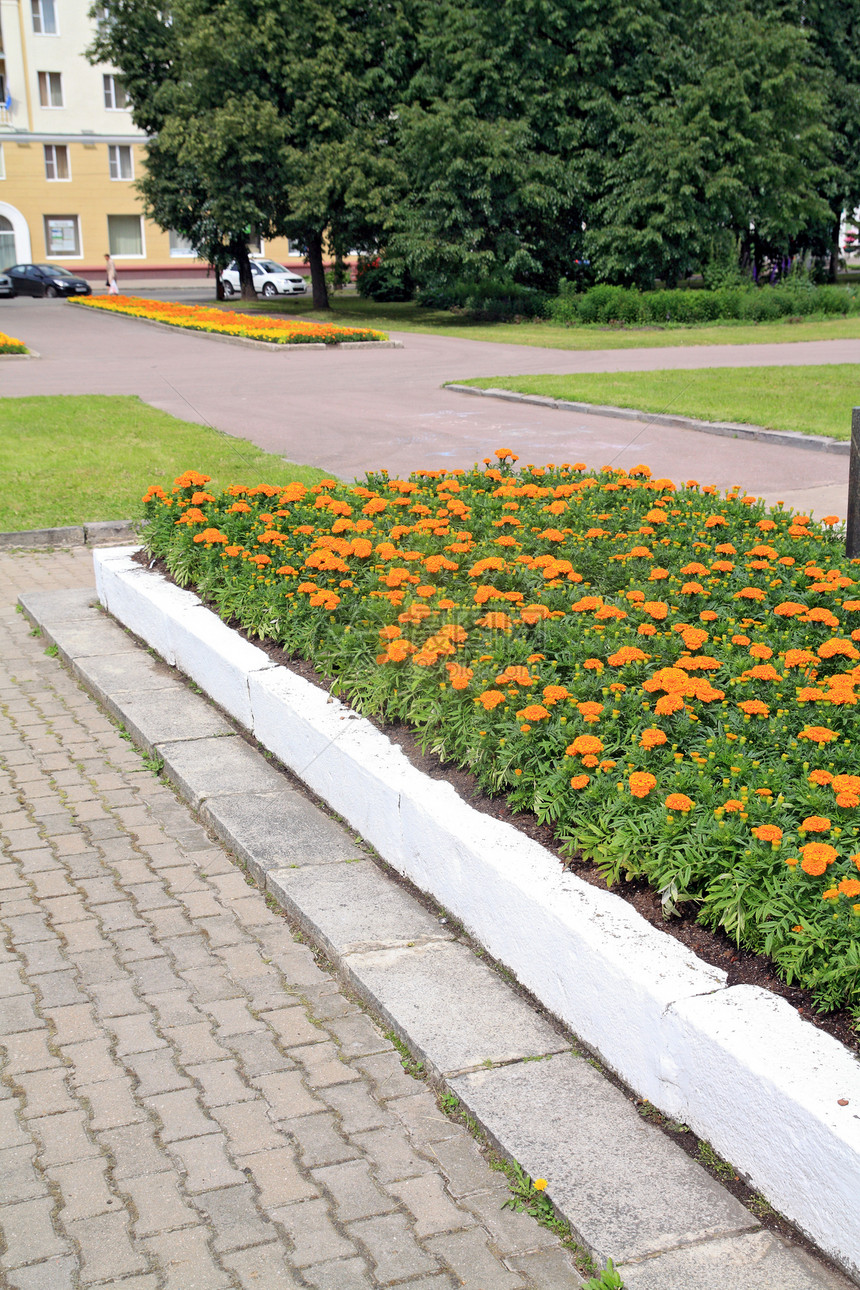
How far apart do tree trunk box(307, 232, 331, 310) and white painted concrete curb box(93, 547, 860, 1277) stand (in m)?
33.4

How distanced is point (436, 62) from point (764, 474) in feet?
85.6

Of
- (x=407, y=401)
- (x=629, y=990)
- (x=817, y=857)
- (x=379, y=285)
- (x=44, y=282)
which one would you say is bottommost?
(x=629, y=990)

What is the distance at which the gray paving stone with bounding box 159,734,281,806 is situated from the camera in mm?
4809

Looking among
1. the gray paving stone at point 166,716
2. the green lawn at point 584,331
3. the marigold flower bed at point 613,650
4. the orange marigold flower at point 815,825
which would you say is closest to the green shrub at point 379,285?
the green lawn at point 584,331

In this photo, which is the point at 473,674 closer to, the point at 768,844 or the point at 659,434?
the point at 768,844

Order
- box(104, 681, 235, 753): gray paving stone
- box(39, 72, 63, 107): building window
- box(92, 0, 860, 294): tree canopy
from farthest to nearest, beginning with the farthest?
box(39, 72, 63, 107): building window
box(92, 0, 860, 294): tree canopy
box(104, 681, 235, 753): gray paving stone

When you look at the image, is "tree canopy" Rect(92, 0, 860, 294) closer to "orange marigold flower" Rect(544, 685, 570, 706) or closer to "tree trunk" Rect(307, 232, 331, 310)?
"tree trunk" Rect(307, 232, 331, 310)

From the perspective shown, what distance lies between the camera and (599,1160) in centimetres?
271

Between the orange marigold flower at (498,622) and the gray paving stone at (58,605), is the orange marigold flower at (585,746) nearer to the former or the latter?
the orange marigold flower at (498,622)

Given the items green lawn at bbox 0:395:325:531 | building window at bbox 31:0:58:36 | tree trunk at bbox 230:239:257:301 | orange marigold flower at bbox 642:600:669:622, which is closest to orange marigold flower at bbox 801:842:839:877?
orange marigold flower at bbox 642:600:669:622

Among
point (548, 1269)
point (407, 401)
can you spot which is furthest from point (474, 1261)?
point (407, 401)

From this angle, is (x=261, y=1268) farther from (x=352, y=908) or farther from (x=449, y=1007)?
(x=352, y=908)

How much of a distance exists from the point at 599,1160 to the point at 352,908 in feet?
4.46

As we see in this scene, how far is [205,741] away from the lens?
17.4 feet
